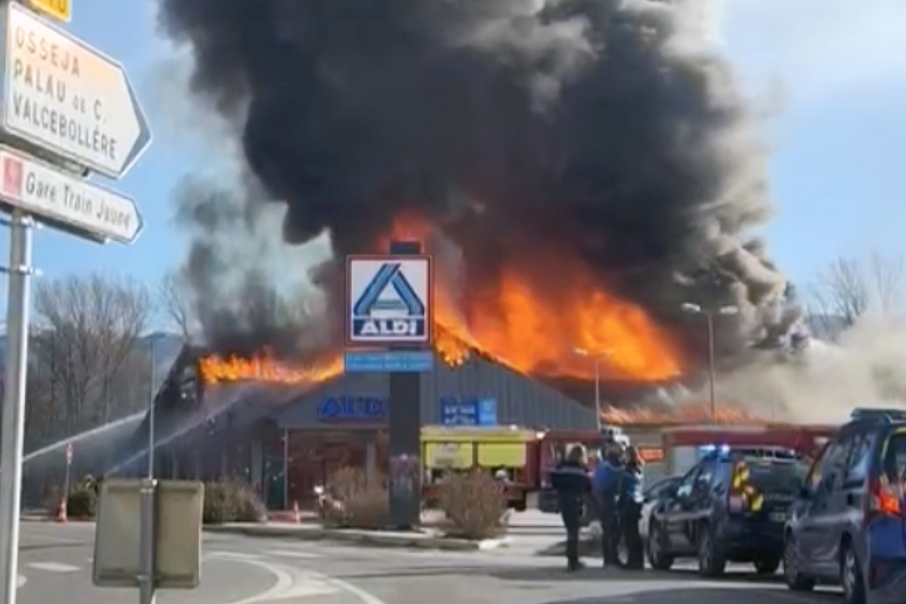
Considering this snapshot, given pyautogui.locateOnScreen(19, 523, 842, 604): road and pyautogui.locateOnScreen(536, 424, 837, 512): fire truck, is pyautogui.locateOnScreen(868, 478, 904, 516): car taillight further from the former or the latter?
pyautogui.locateOnScreen(536, 424, 837, 512): fire truck

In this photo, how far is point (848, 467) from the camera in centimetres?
1205

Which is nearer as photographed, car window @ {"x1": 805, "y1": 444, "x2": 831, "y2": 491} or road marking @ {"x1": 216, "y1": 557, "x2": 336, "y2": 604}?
car window @ {"x1": 805, "y1": 444, "x2": 831, "y2": 491}

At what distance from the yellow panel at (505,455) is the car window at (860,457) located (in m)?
36.2

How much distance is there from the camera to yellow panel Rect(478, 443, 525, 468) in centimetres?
4806

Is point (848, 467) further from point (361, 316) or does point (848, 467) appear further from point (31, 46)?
point (361, 316)

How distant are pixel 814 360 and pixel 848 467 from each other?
58166 millimetres

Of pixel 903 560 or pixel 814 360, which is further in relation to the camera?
pixel 814 360

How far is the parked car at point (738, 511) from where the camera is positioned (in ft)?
51.8

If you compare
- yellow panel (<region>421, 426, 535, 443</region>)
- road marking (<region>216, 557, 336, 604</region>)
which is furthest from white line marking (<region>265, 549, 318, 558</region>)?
yellow panel (<region>421, 426, 535, 443</region>)

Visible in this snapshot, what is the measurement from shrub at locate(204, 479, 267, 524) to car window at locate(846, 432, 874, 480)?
2674 cm

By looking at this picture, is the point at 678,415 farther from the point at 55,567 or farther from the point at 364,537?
the point at 55,567

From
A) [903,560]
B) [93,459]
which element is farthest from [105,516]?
[93,459]

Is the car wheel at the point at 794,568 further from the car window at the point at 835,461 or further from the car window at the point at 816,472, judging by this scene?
the car window at the point at 835,461

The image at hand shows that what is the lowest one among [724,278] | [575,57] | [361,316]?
[361,316]
